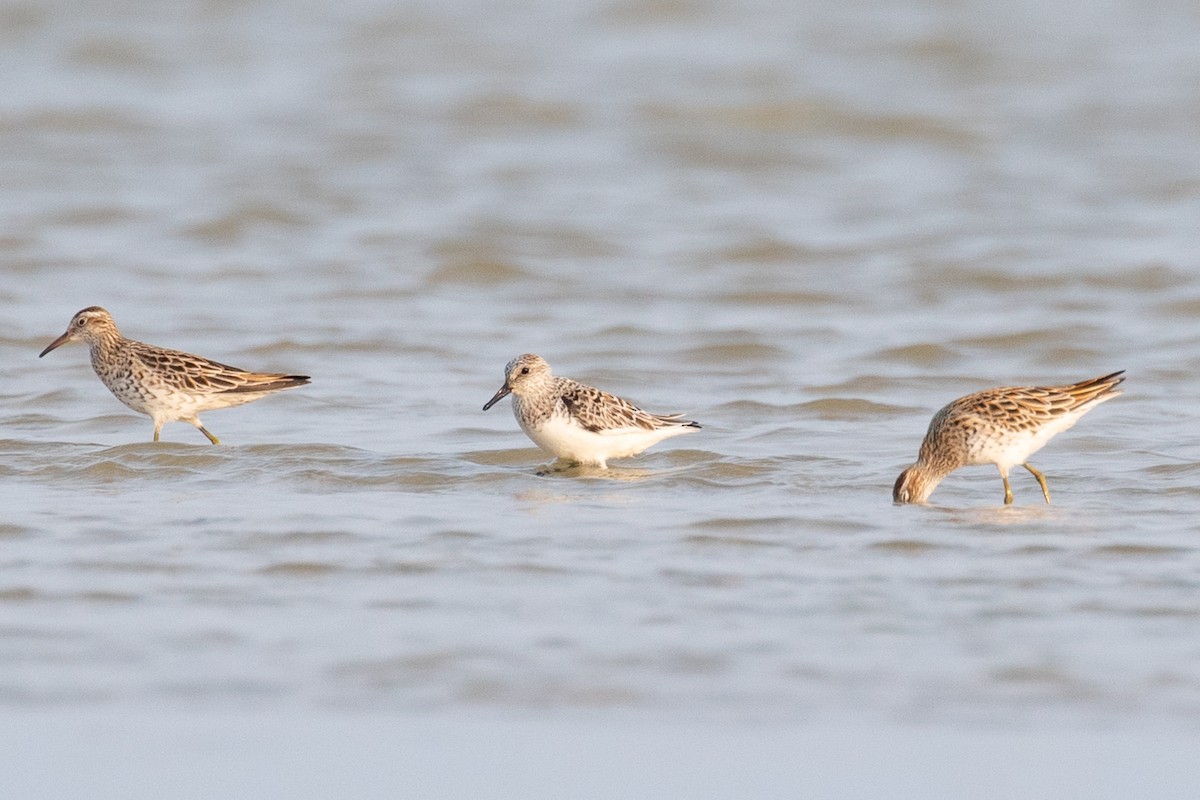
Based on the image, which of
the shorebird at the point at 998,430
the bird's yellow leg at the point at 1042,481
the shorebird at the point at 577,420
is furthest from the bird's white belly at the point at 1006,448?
the shorebird at the point at 577,420

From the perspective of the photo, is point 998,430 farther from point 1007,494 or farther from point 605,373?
point 605,373

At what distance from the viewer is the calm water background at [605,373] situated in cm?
581

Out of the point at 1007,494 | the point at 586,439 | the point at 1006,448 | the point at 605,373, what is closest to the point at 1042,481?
the point at 1007,494

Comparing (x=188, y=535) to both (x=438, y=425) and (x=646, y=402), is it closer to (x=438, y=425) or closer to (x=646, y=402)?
(x=438, y=425)

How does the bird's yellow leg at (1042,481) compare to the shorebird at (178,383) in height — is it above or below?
below

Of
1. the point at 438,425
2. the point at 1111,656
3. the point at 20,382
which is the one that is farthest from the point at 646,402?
the point at 1111,656

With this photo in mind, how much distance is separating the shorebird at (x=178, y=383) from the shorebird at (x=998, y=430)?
357 cm

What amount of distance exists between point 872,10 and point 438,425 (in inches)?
751

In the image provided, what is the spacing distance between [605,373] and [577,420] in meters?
2.86

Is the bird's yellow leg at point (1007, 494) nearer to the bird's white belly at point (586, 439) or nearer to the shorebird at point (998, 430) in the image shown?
the shorebird at point (998, 430)

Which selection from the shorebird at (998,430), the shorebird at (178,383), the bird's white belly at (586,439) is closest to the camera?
the shorebird at (998,430)

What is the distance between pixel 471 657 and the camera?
618 centimetres

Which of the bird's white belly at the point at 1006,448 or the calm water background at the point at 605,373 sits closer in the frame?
the calm water background at the point at 605,373

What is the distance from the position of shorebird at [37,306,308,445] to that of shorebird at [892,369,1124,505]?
357cm
